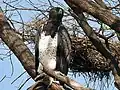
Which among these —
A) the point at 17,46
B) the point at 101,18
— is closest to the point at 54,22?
the point at 17,46

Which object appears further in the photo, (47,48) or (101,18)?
(47,48)

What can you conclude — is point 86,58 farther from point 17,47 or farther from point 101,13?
point 101,13

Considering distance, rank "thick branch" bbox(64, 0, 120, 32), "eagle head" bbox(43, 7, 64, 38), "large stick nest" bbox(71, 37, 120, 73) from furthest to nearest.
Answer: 1. "large stick nest" bbox(71, 37, 120, 73)
2. "eagle head" bbox(43, 7, 64, 38)
3. "thick branch" bbox(64, 0, 120, 32)

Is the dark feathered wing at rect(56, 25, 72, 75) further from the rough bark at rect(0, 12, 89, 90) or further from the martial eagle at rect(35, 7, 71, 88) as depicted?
the rough bark at rect(0, 12, 89, 90)

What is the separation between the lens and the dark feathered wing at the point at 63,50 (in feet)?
10.2

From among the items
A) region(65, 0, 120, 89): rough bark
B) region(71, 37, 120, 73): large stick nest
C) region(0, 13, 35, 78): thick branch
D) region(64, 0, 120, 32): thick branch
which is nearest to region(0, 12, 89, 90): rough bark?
region(0, 13, 35, 78): thick branch

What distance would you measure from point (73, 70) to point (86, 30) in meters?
1.95

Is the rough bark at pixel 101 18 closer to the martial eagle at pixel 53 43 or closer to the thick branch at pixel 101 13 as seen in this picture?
the thick branch at pixel 101 13

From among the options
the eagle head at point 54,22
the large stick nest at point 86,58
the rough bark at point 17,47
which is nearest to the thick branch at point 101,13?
the rough bark at point 17,47

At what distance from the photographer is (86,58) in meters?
4.46

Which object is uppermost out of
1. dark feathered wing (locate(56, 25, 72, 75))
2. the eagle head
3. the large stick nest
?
the eagle head

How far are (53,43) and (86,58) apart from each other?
141cm

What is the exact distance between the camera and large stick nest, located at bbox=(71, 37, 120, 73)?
431 cm

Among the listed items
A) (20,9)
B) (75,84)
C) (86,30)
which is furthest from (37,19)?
(75,84)
